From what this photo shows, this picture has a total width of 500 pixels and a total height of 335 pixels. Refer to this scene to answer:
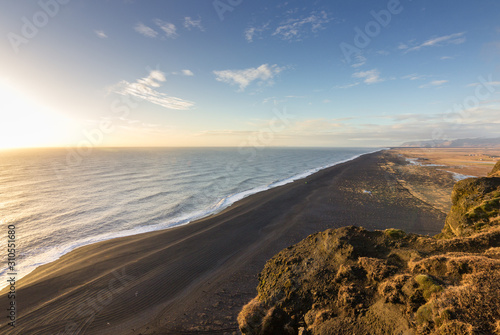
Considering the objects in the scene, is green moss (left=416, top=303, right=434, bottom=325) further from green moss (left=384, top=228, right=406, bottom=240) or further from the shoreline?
the shoreline

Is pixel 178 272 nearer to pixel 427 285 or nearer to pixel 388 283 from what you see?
pixel 388 283

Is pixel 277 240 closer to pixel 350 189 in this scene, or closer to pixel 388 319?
pixel 388 319

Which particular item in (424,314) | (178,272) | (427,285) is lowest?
(178,272)

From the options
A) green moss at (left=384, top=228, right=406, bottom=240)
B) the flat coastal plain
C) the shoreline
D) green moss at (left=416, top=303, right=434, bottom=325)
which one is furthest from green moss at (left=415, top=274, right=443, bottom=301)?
the shoreline

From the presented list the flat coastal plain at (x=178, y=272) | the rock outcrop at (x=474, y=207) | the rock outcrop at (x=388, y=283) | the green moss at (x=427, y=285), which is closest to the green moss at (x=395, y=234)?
the rock outcrop at (x=388, y=283)

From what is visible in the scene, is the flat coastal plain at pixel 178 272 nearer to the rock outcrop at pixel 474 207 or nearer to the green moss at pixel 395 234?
the green moss at pixel 395 234

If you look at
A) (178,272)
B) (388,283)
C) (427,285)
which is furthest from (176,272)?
(427,285)

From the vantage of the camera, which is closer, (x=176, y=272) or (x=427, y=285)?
(x=427, y=285)
